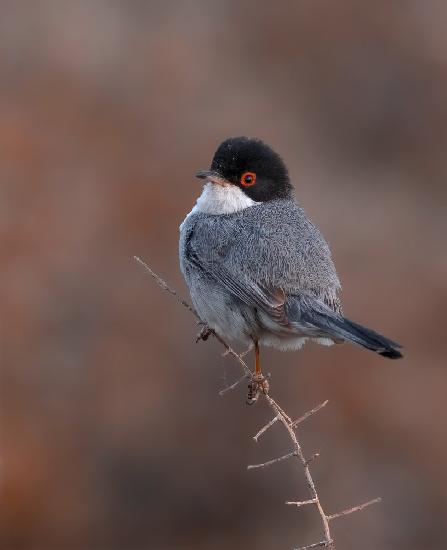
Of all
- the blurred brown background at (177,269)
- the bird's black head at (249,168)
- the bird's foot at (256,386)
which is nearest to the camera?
the bird's foot at (256,386)

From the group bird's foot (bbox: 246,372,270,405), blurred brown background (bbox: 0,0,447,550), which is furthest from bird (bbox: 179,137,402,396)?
blurred brown background (bbox: 0,0,447,550)

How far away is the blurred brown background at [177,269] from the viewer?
30.7ft

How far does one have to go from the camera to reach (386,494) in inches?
369

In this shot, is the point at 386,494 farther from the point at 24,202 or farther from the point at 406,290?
the point at 24,202

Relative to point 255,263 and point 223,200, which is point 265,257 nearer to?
point 255,263

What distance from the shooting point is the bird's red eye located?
5566 mm

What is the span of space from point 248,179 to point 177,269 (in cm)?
493

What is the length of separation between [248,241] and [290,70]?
8.31m

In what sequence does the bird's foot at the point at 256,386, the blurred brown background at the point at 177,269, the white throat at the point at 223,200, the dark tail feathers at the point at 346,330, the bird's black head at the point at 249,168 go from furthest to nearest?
the blurred brown background at the point at 177,269
the bird's black head at the point at 249,168
the white throat at the point at 223,200
the bird's foot at the point at 256,386
the dark tail feathers at the point at 346,330

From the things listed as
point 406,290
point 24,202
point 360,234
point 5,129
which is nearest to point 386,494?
A: point 406,290

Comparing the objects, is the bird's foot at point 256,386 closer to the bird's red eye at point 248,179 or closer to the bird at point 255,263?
the bird at point 255,263

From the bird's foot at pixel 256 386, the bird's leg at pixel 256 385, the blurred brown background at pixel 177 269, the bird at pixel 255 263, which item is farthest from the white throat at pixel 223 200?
the blurred brown background at pixel 177 269

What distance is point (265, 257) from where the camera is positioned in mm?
5039

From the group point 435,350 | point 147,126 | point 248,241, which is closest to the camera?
point 248,241
